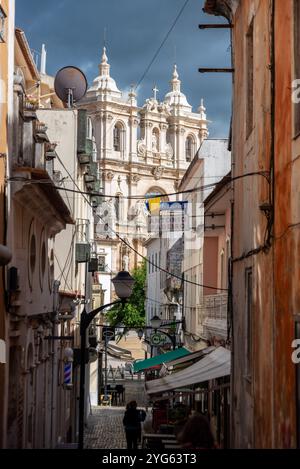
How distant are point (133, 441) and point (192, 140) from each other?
79.4 metres

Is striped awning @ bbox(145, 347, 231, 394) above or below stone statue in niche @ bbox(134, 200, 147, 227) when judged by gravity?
below

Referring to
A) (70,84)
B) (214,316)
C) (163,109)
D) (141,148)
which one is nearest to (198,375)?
(214,316)

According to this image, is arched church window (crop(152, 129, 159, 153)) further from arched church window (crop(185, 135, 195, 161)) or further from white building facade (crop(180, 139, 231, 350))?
white building facade (crop(180, 139, 231, 350))

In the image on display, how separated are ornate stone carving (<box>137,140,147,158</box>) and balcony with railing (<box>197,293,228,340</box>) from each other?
216 feet

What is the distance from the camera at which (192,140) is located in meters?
94.9

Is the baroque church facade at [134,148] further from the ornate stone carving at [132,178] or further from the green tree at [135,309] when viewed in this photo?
the green tree at [135,309]

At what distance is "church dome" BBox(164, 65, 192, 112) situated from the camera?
95.4 metres

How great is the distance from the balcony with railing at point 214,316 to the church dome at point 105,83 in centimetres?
6477

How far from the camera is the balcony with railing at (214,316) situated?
19328 mm

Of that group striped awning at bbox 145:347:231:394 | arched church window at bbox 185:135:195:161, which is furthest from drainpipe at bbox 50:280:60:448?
arched church window at bbox 185:135:195:161

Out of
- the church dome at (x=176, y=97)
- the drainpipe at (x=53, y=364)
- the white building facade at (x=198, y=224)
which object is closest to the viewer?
the drainpipe at (x=53, y=364)

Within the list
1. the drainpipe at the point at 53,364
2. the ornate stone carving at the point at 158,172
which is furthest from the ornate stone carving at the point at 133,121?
the drainpipe at the point at 53,364

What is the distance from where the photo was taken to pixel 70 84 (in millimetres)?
25359
